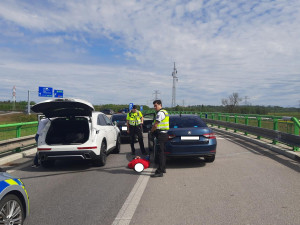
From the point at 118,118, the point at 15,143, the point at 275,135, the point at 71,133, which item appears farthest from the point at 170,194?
the point at 118,118

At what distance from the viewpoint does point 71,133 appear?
853 centimetres

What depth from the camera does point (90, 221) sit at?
13.3ft

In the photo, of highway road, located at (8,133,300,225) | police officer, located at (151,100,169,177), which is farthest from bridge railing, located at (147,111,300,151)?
police officer, located at (151,100,169,177)

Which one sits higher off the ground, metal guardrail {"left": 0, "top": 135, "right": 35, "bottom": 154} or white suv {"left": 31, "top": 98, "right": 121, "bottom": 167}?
white suv {"left": 31, "top": 98, "right": 121, "bottom": 167}

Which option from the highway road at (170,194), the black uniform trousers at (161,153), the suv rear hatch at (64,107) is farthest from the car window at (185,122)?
→ the suv rear hatch at (64,107)

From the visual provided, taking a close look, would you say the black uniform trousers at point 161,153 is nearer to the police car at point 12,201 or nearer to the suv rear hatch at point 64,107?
the suv rear hatch at point 64,107

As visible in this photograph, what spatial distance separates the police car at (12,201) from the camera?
3203 millimetres

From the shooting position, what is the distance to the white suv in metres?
7.45

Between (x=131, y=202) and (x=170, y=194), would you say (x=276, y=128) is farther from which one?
(x=131, y=202)

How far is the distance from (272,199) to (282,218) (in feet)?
3.02

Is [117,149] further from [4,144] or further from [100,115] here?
[4,144]

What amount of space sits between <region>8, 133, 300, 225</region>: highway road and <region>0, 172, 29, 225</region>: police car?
1.76ft

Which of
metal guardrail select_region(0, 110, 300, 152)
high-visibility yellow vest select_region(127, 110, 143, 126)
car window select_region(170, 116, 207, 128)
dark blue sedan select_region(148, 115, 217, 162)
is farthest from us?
high-visibility yellow vest select_region(127, 110, 143, 126)

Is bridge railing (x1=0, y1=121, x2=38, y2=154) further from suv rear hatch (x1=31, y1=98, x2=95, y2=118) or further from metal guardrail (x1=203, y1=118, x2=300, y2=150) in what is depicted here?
metal guardrail (x1=203, y1=118, x2=300, y2=150)
